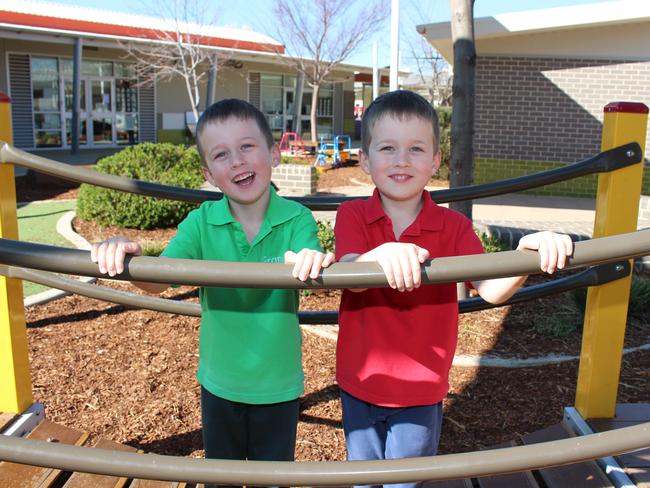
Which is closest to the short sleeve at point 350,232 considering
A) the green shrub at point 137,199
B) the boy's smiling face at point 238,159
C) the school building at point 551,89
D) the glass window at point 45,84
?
the boy's smiling face at point 238,159

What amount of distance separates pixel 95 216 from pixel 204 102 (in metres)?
18.6

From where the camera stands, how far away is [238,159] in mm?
1999

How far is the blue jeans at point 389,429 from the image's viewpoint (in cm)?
194

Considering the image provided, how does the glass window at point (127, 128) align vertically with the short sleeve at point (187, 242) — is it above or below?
above

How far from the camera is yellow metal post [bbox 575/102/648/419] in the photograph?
2275 mm

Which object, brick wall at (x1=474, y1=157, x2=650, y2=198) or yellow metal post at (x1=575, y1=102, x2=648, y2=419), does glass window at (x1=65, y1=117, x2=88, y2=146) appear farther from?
yellow metal post at (x1=575, y1=102, x2=648, y2=419)

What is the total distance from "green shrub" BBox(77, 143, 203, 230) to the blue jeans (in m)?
A: 5.87

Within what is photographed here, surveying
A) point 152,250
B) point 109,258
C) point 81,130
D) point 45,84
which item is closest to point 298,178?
point 152,250

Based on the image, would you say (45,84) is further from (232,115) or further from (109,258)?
(109,258)

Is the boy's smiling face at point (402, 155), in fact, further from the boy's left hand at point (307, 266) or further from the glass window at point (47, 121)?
the glass window at point (47, 121)

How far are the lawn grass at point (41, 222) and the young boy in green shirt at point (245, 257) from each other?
416cm

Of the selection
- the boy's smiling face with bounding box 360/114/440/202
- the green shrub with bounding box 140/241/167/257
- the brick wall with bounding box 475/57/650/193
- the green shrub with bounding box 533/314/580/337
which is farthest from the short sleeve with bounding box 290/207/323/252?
the brick wall with bounding box 475/57/650/193

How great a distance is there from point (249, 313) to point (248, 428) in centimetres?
39

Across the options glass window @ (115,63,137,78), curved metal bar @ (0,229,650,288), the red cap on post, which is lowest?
curved metal bar @ (0,229,650,288)
